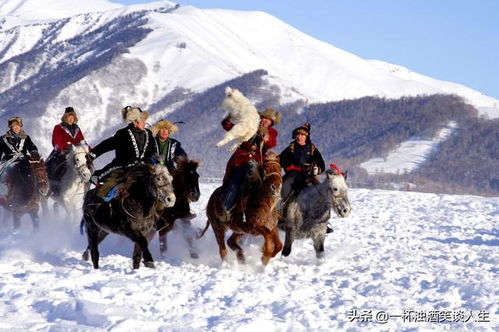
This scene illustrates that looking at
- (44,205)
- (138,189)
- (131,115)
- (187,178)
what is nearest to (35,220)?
(44,205)

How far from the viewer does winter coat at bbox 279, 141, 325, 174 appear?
12125mm

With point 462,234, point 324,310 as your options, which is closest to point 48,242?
point 324,310

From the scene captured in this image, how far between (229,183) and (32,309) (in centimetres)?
394

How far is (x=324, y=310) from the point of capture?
8.19 metres

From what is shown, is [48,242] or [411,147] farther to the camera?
[411,147]

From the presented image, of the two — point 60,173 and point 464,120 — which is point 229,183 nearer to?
point 60,173

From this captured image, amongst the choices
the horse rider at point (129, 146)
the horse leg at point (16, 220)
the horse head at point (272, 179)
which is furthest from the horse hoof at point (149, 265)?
the horse leg at point (16, 220)

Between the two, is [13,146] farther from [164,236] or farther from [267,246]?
[267,246]

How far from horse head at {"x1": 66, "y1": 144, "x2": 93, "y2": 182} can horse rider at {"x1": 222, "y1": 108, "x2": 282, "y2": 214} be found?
4.25 m

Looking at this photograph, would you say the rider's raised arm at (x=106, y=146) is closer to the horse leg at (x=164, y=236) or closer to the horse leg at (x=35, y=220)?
the horse leg at (x=164, y=236)

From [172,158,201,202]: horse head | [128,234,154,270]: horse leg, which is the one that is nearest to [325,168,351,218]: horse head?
[172,158,201,202]: horse head

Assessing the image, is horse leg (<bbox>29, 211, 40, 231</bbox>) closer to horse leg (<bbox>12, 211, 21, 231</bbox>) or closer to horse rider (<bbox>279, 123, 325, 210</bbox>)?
horse leg (<bbox>12, 211, 21, 231</bbox>)

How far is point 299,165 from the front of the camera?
12109 millimetres

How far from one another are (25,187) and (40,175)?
0.52m
